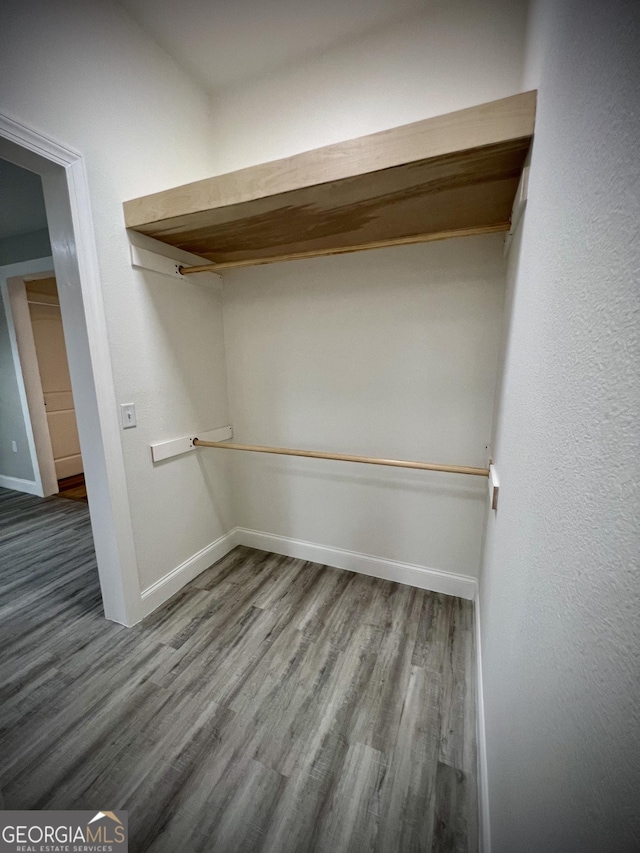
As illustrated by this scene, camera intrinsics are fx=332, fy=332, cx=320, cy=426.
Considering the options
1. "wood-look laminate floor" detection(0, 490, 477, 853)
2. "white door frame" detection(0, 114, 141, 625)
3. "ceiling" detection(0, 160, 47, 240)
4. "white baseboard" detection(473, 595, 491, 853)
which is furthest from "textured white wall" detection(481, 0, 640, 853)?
"ceiling" detection(0, 160, 47, 240)

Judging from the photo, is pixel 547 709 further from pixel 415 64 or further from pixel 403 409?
pixel 415 64

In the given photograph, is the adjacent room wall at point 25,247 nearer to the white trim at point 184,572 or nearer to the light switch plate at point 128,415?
the light switch plate at point 128,415

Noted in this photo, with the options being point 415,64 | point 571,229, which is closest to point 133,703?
point 571,229

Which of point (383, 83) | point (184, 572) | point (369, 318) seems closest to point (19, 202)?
point (383, 83)

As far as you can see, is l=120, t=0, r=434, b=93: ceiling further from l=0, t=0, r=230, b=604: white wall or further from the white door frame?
the white door frame

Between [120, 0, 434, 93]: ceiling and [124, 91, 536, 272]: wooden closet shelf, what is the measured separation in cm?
85

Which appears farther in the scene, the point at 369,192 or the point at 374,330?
the point at 374,330

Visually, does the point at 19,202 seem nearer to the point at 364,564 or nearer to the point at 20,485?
the point at 20,485

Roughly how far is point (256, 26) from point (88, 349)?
166cm

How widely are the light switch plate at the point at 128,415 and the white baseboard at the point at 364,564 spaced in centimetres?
117

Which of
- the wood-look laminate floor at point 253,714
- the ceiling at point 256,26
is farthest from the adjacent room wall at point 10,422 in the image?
the ceiling at point 256,26

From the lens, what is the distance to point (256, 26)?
4.99ft

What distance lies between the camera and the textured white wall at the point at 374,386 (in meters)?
1.64

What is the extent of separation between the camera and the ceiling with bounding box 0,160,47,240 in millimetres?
2049
